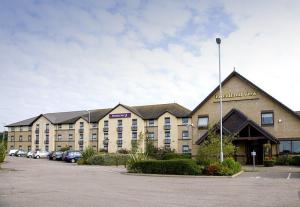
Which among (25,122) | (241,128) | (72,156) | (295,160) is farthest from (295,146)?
(25,122)

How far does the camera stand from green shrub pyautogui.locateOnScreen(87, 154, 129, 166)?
45809 mm

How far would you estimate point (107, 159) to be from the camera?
152ft

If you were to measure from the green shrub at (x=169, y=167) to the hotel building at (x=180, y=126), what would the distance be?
9130 millimetres

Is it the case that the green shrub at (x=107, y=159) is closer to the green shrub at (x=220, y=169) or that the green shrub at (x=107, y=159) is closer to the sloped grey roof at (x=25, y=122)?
the green shrub at (x=220, y=169)

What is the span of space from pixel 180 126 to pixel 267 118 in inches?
772

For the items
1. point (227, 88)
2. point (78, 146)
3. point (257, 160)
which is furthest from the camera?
point (78, 146)

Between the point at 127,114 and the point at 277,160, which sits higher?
the point at 127,114

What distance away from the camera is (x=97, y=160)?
46.0m

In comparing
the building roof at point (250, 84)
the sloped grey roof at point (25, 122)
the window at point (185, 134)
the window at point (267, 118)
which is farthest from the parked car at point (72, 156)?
the sloped grey roof at point (25, 122)

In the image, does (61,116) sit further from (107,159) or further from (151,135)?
(107,159)

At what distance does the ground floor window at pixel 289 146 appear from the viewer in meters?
44.2

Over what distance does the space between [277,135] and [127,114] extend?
30382mm

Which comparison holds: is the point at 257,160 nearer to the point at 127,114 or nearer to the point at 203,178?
the point at 203,178

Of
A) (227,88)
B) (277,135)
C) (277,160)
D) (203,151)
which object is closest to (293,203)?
(203,151)
